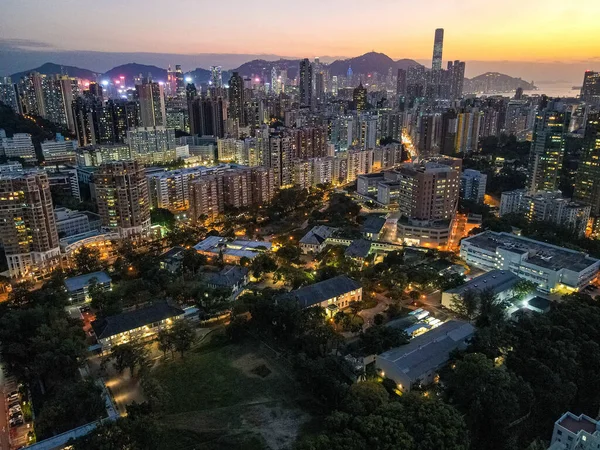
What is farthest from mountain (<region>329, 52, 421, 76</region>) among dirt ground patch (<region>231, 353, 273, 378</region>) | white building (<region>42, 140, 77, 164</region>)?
dirt ground patch (<region>231, 353, 273, 378</region>)

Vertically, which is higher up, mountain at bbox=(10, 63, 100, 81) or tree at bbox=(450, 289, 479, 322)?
mountain at bbox=(10, 63, 100, 81)

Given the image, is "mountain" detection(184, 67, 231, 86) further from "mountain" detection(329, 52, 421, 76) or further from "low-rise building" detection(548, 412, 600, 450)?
"low-rise building" detection(548, 412, 600, 450)

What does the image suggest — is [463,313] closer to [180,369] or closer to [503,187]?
[180,369]

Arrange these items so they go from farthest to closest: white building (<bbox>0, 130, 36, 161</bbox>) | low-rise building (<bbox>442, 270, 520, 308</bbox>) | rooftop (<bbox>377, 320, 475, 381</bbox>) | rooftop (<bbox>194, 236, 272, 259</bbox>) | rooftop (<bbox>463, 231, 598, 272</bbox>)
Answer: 1. white building (<bbox>0, 130, 36, 161</bbox>)
2. rooftop (<bbox>194, 236, 272, 259</bbox>)
3. rooftop (<bbox>463, 231, 598, 272</bbox>)
4. low-rise building (<bbox>442, 270, 520, 308</bbox>)
5. rooftop (<bbox>377, 320, 475, 381</bbox>)

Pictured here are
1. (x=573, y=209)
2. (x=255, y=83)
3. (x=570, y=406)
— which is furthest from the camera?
(x=255, y=83)

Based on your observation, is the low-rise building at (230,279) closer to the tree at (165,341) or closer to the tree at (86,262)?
the tree at (165,341)

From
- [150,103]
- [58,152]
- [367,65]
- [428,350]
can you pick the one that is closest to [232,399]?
[428,350]

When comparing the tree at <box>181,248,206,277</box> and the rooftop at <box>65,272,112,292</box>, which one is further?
the tree at <box>181,248,206,277</box>

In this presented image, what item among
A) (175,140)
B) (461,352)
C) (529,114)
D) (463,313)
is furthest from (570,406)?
(529,114)
